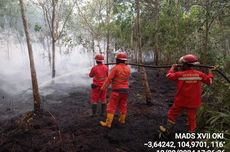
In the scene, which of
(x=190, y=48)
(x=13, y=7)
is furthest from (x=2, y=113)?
(x=13, y=7)

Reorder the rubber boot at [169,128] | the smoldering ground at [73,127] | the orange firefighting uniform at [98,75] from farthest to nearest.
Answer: the orange firefighting uniform at [98,75]
the smoldering ground at [73,127]
the rubber boot at [169,128]

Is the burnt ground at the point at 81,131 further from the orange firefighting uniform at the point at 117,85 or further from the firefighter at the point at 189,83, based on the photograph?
the firefighter at the point at 189,83

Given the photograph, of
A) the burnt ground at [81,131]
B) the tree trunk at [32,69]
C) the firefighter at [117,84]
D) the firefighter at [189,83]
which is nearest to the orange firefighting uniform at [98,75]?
the burnt ground at [81,131]

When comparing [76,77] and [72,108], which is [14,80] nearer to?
[76,77]

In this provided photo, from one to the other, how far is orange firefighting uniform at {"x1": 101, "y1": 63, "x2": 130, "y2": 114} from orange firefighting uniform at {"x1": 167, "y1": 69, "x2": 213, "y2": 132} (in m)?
1.38

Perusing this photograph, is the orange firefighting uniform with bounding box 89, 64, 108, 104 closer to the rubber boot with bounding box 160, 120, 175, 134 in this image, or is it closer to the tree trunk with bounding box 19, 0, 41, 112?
the tree trunk with bounding box 19, 0, 41, 112

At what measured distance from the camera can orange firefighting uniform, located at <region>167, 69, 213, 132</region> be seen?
601 centimetres

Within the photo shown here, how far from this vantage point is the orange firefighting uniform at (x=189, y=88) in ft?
19.7

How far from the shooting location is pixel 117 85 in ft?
23.2

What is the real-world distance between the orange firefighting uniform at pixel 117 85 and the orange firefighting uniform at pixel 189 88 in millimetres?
1376

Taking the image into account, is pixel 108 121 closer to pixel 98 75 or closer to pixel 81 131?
pixel 81 131

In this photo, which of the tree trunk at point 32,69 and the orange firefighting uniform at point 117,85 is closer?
the orange firefighting uniform at point 117,85

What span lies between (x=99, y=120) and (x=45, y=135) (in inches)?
59.4

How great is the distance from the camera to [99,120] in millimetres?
8023
